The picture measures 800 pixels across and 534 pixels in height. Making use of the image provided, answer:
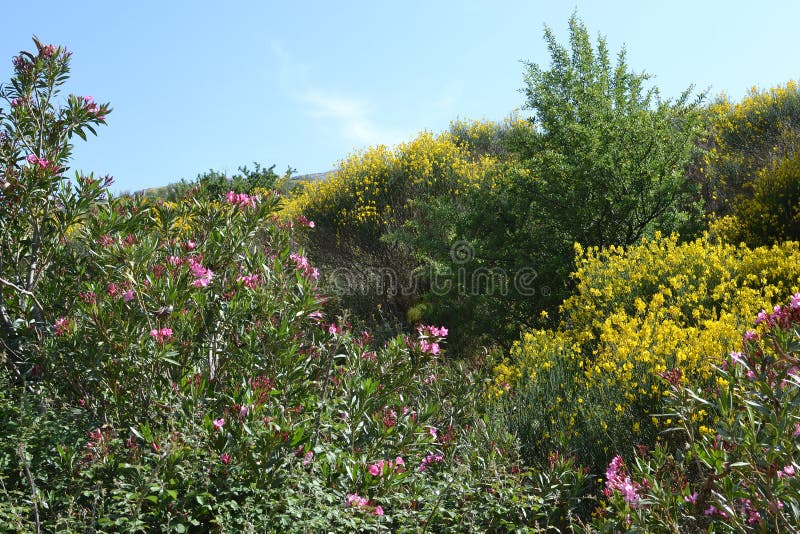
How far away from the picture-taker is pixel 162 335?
3107 mm

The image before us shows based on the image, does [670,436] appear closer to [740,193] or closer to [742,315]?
[742,315]

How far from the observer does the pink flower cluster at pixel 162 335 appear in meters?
3.07

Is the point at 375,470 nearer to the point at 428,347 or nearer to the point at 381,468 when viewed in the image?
the point at 381,468

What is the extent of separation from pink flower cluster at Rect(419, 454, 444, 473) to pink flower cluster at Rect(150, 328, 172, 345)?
1471mm

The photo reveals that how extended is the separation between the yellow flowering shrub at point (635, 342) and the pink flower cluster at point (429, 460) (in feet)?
2.25

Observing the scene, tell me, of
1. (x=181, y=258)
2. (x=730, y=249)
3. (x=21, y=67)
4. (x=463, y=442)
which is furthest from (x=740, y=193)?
(x=21, y=67)

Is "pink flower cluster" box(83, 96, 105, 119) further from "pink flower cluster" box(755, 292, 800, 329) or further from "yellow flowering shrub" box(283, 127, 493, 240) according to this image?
"yellow flowering shrub" box(283, 127, 493, 240)

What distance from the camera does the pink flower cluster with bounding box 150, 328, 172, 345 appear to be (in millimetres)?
3070

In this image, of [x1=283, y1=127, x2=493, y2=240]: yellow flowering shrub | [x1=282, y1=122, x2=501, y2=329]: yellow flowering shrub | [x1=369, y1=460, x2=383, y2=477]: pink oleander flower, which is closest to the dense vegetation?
[x1=369, y1=460, x2=383, y2=477]: pink oleander flower

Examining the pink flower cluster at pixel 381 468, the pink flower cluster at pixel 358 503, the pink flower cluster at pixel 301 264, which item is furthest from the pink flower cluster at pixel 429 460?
the pink flower cluster at pixel 301 264

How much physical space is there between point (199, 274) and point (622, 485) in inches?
93.5

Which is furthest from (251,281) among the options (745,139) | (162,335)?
(745,139)

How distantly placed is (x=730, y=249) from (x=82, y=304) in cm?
607

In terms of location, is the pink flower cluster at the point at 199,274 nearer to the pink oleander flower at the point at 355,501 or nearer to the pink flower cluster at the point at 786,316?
the pink oleander flower at the point at 355,501
